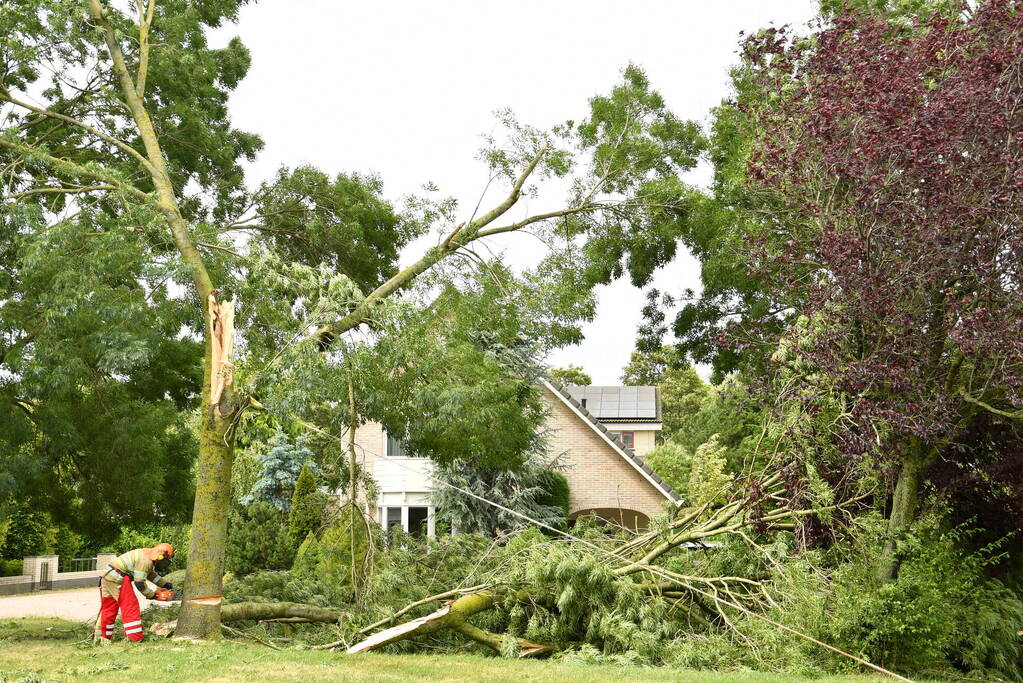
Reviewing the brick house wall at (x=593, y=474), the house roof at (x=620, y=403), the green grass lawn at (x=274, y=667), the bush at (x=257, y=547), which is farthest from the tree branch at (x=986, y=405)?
the house roof at (x=620, y=403)

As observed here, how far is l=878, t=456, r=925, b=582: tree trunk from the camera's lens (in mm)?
10633

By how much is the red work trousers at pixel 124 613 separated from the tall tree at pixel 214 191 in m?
0.63

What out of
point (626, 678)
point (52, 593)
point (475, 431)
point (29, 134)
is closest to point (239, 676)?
point (626, 678)

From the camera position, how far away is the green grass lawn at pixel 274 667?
878cm

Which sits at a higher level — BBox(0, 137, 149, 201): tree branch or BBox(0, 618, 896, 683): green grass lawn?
BBox(0, 137, 149, 201): tree branch

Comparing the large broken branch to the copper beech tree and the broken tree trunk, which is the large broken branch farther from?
the copper beech tree

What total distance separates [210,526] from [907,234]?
8997mm

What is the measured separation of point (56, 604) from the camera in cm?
2108

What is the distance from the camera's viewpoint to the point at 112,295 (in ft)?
42.2

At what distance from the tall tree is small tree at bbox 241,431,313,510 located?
9.17 metres

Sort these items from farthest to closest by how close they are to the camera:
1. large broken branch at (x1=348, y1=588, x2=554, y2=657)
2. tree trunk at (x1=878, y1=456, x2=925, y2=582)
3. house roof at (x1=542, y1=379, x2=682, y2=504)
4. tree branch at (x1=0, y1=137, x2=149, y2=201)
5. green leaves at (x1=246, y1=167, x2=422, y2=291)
Result: house roof at (x1=542, y1=379, x2=682, y2=504), green leaves at (x1=246, y1=167, x2=422, y2=291), tree branch at (x1=0, y1=137, x2=149, y2=201), large broken branch at (x1=348, y1=588, x2=554, y2=657), tree trunk at (x1=878, y1=456, x2=925, y2=582)

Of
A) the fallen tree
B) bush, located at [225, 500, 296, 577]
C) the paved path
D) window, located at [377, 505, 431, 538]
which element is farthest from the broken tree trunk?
window, located at [377, 505, 431, 538]

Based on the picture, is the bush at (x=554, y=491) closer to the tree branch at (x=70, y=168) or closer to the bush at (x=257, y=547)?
the bush at (x=257, y=547)

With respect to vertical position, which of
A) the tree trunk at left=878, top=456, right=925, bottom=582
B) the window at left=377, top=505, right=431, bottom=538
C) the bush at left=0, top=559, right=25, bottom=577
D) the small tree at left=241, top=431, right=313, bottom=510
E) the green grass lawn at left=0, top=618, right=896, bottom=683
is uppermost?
the small tree at left=241, top=431, right=313, bottom=510
